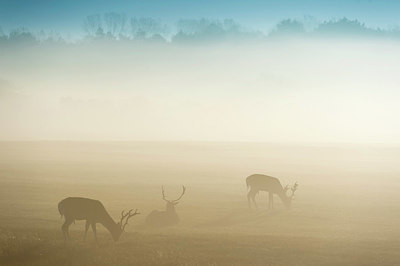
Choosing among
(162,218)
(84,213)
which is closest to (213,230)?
(162,218)

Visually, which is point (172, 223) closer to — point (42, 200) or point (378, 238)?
point (378, 238)

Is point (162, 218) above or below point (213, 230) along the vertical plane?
above

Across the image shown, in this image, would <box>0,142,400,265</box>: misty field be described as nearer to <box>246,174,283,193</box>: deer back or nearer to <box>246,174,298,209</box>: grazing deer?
<box>246,174,298,209</box>: grazing deer

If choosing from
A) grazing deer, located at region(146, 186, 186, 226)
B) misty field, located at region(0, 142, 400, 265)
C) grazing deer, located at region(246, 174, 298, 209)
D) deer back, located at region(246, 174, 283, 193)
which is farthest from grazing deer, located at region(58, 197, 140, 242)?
deer back, located at region(246, 174, 283, 193)

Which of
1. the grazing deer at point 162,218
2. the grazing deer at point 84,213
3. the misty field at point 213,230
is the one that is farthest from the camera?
the grazing deer at point 162,218

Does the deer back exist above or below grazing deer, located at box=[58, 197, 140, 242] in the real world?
above

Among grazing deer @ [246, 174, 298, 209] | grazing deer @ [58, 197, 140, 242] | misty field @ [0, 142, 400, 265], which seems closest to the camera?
misty field @ [0, 142, 400, 265]

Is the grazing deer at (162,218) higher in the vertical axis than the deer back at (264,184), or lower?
lower

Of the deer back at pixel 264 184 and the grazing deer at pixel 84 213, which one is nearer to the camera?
the grazing deer at pixel 84 213

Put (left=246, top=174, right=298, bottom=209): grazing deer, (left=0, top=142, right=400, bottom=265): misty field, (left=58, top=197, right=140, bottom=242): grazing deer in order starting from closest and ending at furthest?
1. (left=0, top=142, right=400, bottom=265): misty field
2. (left=58, top=197, right=140, bottom=242): grazing deer
3. (left=246, top=174, right=298, bottom=209): grazing deer

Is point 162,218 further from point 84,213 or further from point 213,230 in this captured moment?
point 84,213

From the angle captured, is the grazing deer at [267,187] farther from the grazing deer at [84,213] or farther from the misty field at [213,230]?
the grazing deer at [84,213]

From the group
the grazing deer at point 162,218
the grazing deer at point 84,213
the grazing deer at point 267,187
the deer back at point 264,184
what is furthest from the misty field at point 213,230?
the deer back at point 264,184

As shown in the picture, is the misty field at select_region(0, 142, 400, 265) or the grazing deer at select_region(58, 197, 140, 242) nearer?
the misty field at select_region(0, 142, 400, 265)
